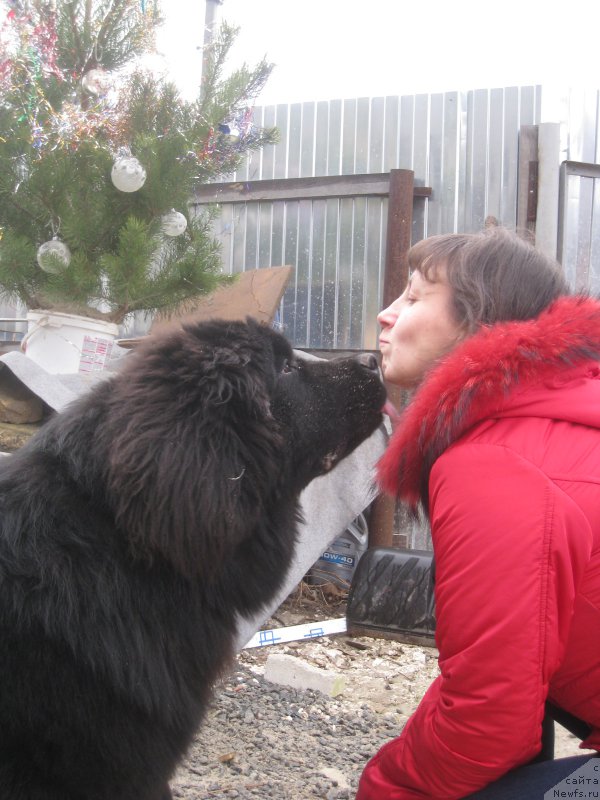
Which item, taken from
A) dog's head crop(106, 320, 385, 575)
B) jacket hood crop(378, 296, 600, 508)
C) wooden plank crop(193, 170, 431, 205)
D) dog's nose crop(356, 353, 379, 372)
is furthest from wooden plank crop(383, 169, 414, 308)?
jacket hood crop(378, 296, 600, 508)

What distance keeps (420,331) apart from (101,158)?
2.21 m

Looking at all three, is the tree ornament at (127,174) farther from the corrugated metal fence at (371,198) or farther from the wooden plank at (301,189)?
the corrugated metal fence at (371,198)

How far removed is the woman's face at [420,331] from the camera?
1480 mm

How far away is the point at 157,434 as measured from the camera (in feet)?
4.53

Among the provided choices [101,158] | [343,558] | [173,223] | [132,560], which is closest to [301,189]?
[173,223]

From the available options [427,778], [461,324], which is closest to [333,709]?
[427,778]

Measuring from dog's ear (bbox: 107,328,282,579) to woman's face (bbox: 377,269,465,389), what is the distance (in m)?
0.31

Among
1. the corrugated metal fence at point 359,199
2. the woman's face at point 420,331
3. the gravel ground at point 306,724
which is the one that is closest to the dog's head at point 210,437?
the woman's face at point 420,331

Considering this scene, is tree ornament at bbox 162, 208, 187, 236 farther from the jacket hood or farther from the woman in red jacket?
the jacket hood

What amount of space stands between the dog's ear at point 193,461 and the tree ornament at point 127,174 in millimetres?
1834

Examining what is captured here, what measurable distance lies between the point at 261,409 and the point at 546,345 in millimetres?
609

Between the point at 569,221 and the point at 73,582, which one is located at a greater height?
the point at 569,221

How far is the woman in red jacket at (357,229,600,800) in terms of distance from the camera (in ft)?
3.65

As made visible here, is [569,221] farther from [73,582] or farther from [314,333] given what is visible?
[73,582]
